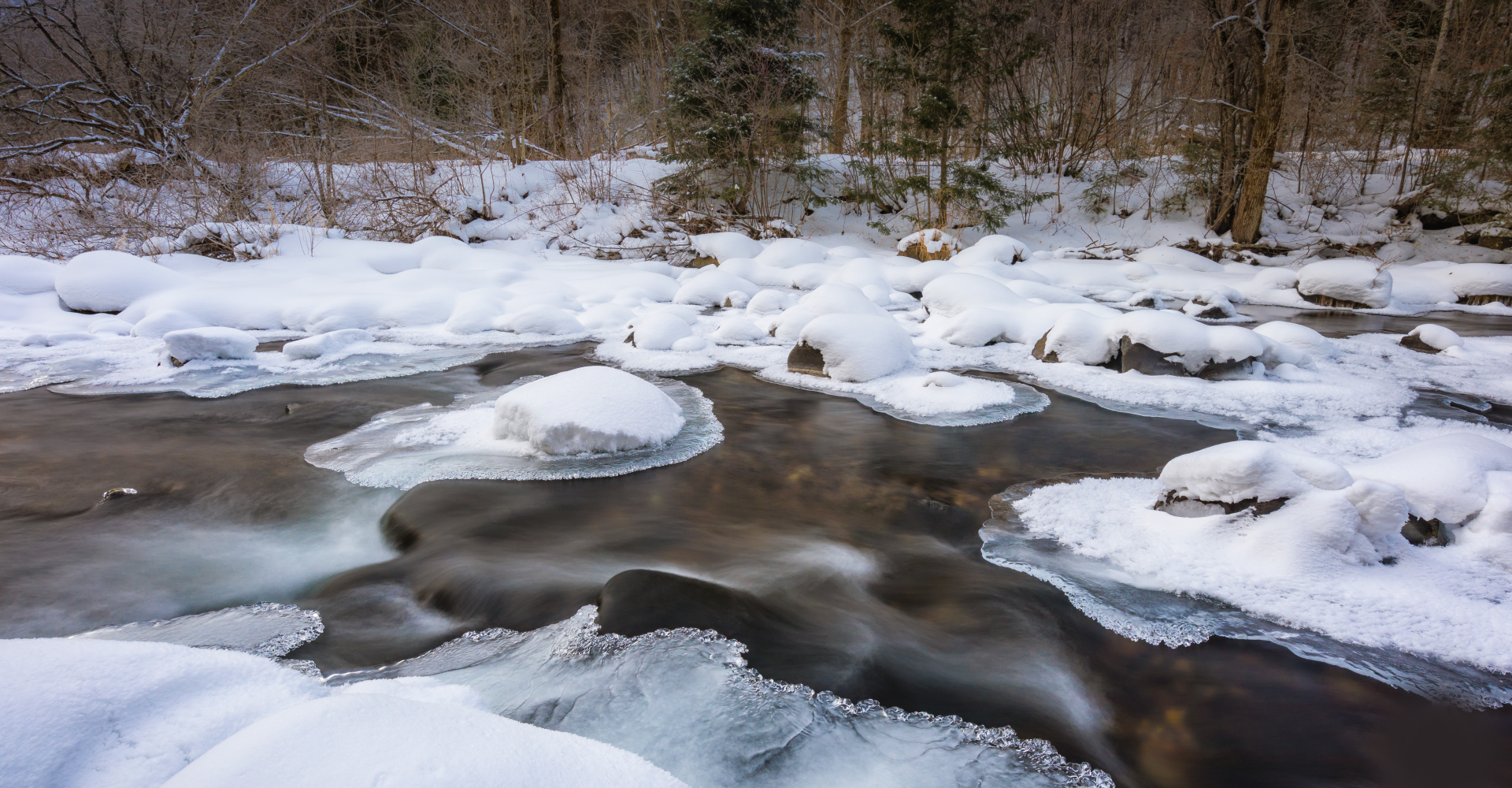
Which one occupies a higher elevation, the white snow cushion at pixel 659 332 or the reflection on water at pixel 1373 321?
the white snow cushion at pixel 659 332

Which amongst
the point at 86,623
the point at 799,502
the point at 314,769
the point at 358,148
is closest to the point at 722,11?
the point at 358,148

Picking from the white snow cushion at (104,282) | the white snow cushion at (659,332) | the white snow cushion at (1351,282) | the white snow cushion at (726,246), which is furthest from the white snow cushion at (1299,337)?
the white snow cushion at (104,282)

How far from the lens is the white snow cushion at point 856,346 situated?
5211 mm

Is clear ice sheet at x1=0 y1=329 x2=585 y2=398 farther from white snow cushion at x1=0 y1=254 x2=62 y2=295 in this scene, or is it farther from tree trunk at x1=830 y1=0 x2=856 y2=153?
tree trunk at x1=830 y1=0 x2=856 y2=153

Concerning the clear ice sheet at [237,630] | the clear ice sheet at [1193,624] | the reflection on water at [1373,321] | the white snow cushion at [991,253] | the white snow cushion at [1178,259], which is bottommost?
the clear ice sheet at [1193,624]

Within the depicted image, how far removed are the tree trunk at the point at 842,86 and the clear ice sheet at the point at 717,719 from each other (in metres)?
12.5

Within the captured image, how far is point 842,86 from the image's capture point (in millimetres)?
14359

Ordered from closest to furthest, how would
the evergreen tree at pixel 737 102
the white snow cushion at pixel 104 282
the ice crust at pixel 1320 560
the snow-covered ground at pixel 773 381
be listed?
1. the snow-covered ground at pixel 773 381
2. the ice crust at pixel 1320 560
3. the white snow cushion at pixel 104 282
4. the evergreen tree at pixel 737 102

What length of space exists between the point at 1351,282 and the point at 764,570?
9.45 meters

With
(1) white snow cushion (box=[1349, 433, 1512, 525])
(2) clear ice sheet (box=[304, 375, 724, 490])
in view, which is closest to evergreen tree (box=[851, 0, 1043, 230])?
(2) clear ice sheet (box=[304, 375, 724, 490])

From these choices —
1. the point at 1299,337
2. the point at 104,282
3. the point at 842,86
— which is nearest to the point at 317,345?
the point at 104,282

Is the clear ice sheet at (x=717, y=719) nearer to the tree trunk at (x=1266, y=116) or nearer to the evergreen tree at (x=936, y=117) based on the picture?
the evergreen tree at (x=936, y=117)

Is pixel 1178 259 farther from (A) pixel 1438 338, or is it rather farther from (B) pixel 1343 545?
(B) pixel 1343 545

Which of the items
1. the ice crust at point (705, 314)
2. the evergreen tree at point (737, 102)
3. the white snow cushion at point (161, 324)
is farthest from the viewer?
the evergreen tree at point (737, 102)
